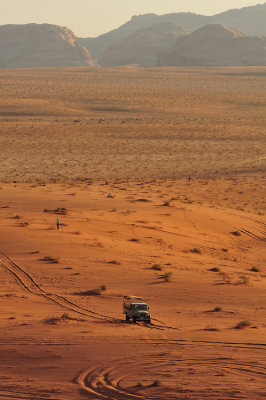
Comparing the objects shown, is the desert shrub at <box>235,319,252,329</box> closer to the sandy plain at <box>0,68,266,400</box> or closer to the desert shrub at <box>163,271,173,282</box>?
the sandy plain at <box>0,68,266,400</box>

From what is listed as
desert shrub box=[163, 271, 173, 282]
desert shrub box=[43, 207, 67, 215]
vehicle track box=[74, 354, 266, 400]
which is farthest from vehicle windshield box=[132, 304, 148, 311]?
desert shrub box=[43, 207, 67, 215]

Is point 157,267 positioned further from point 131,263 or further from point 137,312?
point 137,312

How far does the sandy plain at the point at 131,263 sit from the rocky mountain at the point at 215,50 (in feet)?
365

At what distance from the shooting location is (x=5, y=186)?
39.7 meters

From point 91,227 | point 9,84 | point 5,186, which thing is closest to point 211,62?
point 9,84

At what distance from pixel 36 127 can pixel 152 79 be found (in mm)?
51926

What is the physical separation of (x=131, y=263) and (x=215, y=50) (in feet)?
538

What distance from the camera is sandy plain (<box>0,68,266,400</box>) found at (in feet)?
45.6

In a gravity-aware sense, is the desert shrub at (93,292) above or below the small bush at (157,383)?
below

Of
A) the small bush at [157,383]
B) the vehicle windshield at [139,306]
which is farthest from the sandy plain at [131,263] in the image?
the vehicle windshield at [139,306]

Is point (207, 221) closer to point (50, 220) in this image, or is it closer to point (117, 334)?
point (50, 220)

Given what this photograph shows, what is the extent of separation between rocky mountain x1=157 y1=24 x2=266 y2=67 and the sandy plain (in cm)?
11111

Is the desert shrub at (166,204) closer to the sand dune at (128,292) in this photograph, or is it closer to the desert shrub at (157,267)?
the sand dune at (128,292)

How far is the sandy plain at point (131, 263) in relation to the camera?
13914 mm
